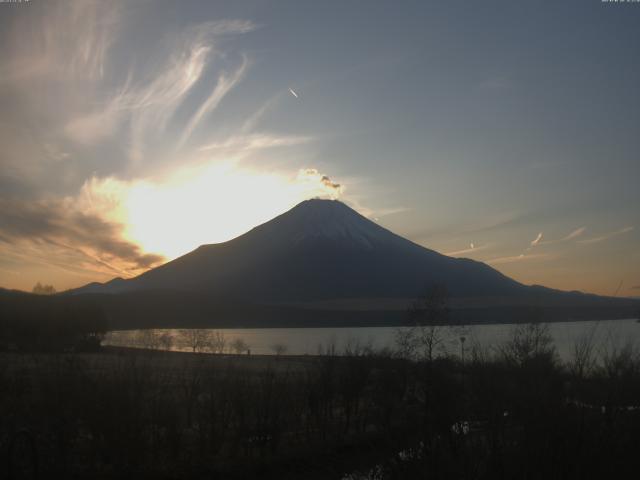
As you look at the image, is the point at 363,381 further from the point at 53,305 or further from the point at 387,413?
the point at 53,305

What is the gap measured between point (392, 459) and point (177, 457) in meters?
9.02

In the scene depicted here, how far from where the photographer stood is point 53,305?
60500 mm

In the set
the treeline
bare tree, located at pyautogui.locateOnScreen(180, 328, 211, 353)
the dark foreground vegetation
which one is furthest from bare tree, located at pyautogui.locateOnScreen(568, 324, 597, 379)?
bare tree, located at pyautogui.locateOnScreen(180, 328, 211, 353)

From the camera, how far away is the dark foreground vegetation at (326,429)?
→ 7.52 m

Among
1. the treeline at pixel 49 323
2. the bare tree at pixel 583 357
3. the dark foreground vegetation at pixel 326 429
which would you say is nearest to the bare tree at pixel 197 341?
the treeline at pixel 49 323

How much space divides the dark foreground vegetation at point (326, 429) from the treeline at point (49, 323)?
3324 centimetres

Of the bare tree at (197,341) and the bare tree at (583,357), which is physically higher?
the bare tree at (583,357)

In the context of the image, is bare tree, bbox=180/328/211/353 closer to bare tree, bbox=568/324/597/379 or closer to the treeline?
the treeline

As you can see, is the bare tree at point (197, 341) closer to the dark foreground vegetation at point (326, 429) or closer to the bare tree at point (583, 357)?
the dark foreground vegetation at point (326, 429)

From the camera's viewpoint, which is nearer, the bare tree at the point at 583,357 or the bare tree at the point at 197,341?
the bare tree at the point at 583,357

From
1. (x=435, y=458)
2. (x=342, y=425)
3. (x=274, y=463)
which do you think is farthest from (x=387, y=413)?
(x=435, y=458)

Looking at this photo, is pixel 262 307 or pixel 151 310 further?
pixel 262 307

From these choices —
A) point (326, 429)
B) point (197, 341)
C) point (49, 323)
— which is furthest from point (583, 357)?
point (197, 341)

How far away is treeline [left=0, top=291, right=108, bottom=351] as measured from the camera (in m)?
49.8
